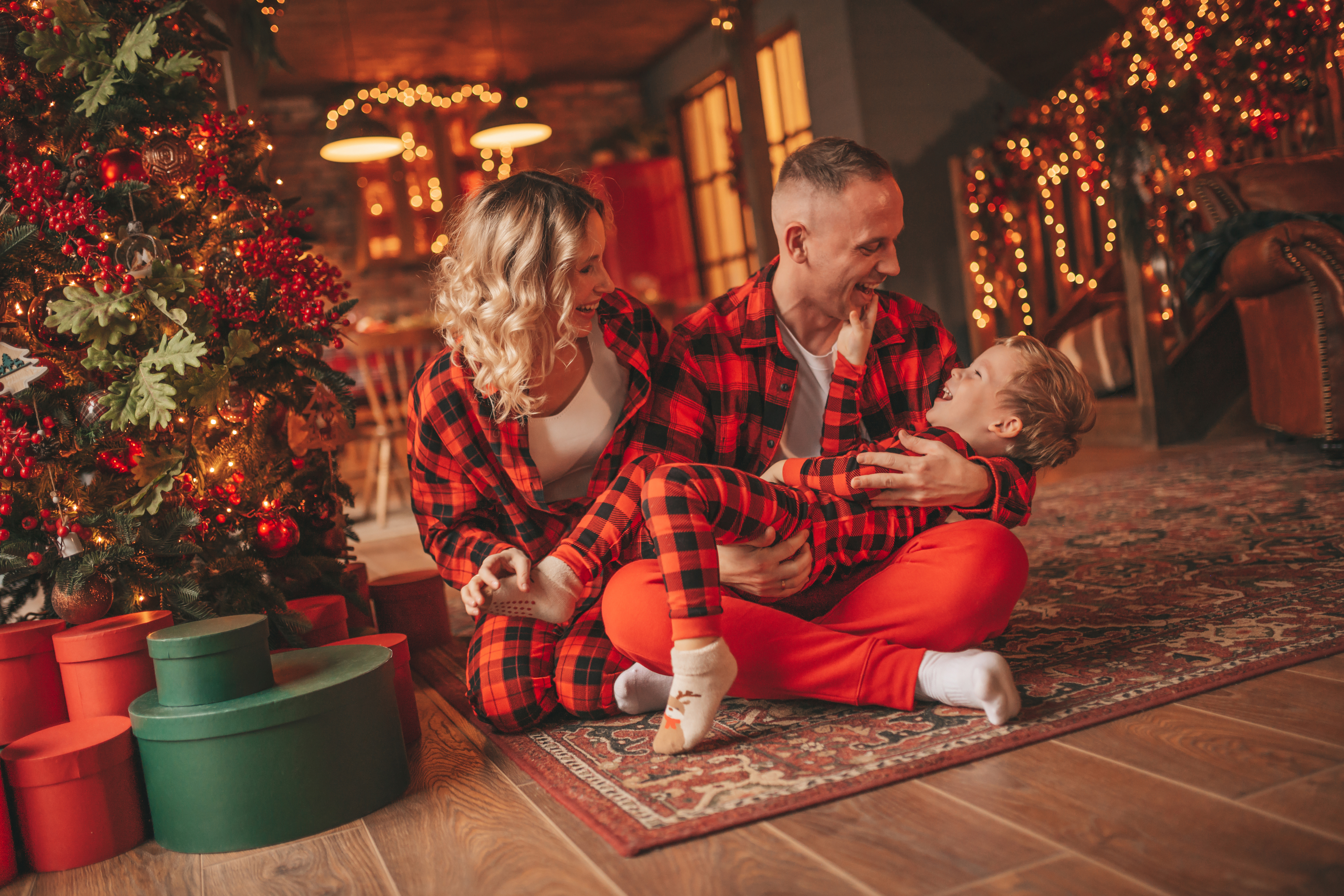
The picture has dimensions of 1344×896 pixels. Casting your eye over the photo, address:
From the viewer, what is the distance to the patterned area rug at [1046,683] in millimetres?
1248

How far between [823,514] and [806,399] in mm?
302

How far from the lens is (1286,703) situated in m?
1.31

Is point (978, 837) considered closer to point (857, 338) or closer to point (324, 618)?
point (857, 338)

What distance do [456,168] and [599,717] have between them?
6.68m


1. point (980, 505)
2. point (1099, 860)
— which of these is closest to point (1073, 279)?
point (980, 505)

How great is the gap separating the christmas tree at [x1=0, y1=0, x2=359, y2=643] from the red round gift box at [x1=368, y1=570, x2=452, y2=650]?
267 millimetres

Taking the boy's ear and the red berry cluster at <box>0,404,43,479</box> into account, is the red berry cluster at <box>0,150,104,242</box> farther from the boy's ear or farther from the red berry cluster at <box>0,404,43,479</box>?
the boy's ear

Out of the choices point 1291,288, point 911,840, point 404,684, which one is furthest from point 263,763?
point 1291,288

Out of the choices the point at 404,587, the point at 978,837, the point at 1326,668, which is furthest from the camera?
the point at 404,587

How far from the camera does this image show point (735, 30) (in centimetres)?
480

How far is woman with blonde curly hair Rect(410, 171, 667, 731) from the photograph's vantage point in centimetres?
151

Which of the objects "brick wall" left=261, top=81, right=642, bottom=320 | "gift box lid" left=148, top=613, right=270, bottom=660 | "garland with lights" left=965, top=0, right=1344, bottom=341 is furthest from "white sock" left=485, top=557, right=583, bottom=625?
"brick wall" left=261, top=81, right=642, bottom=320

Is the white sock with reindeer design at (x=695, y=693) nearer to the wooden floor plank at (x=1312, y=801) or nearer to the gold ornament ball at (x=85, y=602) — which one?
the wooden floor plank at (x=1312, y=801)

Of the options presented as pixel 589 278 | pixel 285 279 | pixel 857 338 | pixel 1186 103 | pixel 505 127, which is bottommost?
pixel 857 338
